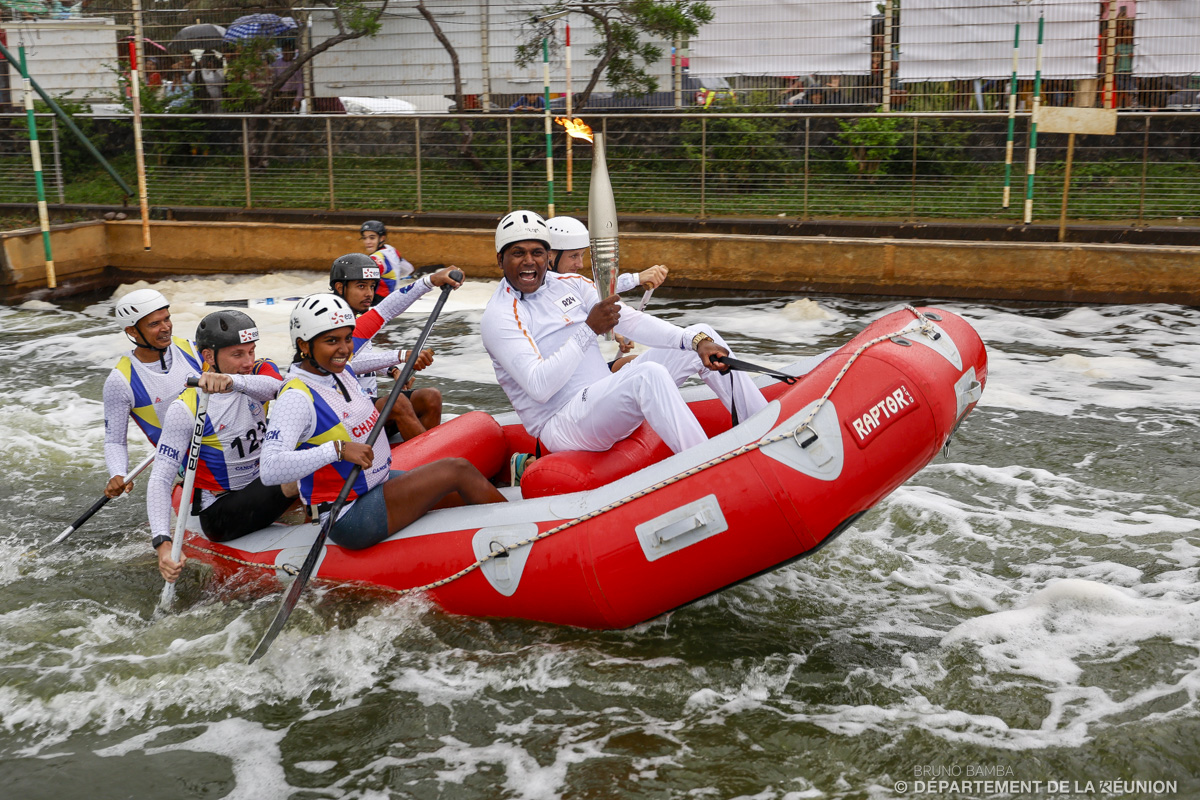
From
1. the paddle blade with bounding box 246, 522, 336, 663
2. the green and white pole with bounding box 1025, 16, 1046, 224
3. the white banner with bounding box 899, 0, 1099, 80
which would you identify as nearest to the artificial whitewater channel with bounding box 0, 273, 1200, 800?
the paddle blade with bounding box 246, 522, 336, 663

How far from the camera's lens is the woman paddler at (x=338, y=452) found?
161 inches

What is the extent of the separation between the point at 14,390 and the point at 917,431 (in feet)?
24.0

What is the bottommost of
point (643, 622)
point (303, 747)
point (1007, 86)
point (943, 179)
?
point (303, 747)

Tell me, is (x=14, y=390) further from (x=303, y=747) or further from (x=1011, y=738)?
(x=1011, y=738)

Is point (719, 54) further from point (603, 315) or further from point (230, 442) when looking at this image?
point (230, 442)

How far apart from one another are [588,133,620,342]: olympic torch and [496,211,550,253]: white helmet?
85 cm

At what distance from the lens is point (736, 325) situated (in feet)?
32.5

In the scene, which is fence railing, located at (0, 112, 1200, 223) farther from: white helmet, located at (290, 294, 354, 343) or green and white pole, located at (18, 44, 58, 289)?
white helmet, located at (290, 294, 354, 343)

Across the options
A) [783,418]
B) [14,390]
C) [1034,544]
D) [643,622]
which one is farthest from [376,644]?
[14,390]

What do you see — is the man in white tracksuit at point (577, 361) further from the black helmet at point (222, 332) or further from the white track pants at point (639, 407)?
the black helmet at point (222, 332)

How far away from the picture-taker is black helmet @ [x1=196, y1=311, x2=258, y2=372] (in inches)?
180

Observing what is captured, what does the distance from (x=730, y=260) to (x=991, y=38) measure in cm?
349

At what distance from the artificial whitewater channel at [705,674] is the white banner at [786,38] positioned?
22.5ft

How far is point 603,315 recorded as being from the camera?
14.5 feet
